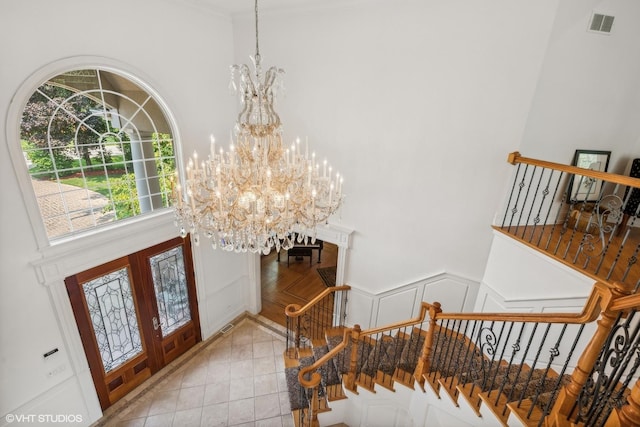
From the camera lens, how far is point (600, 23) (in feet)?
10.9

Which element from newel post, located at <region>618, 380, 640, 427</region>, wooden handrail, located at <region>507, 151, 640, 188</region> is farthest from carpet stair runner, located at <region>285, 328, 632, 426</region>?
wooden handrail, located at <region>507, 151, 640, 188</region>

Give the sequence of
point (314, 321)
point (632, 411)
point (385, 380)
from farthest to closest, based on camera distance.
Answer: point (314, 321) → point (385, 380) → point (632, 411)

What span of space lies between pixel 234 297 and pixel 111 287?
8.10 feet

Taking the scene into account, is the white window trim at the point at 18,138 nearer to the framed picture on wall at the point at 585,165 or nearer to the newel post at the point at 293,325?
the newel post at the point at 293,325

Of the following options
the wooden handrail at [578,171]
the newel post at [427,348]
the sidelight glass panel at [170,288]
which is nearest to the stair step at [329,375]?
the newel post at [427,348]

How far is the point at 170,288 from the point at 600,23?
22.5ft

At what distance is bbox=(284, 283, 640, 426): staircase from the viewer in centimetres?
184

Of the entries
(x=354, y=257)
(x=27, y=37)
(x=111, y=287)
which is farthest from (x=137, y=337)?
(x=27, y=37)

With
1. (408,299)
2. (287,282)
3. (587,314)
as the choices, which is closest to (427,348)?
(408,299)

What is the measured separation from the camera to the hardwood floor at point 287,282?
6.94 meters

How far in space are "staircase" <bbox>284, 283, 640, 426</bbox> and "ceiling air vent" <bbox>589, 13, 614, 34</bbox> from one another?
3.00m

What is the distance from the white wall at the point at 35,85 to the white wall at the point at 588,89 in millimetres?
4584

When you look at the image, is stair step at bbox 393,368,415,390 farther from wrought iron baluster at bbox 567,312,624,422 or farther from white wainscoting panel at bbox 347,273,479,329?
wrought iron baluster at bbox 567,312,624,422

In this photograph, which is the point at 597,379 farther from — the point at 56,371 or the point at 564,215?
the point at 56,371
